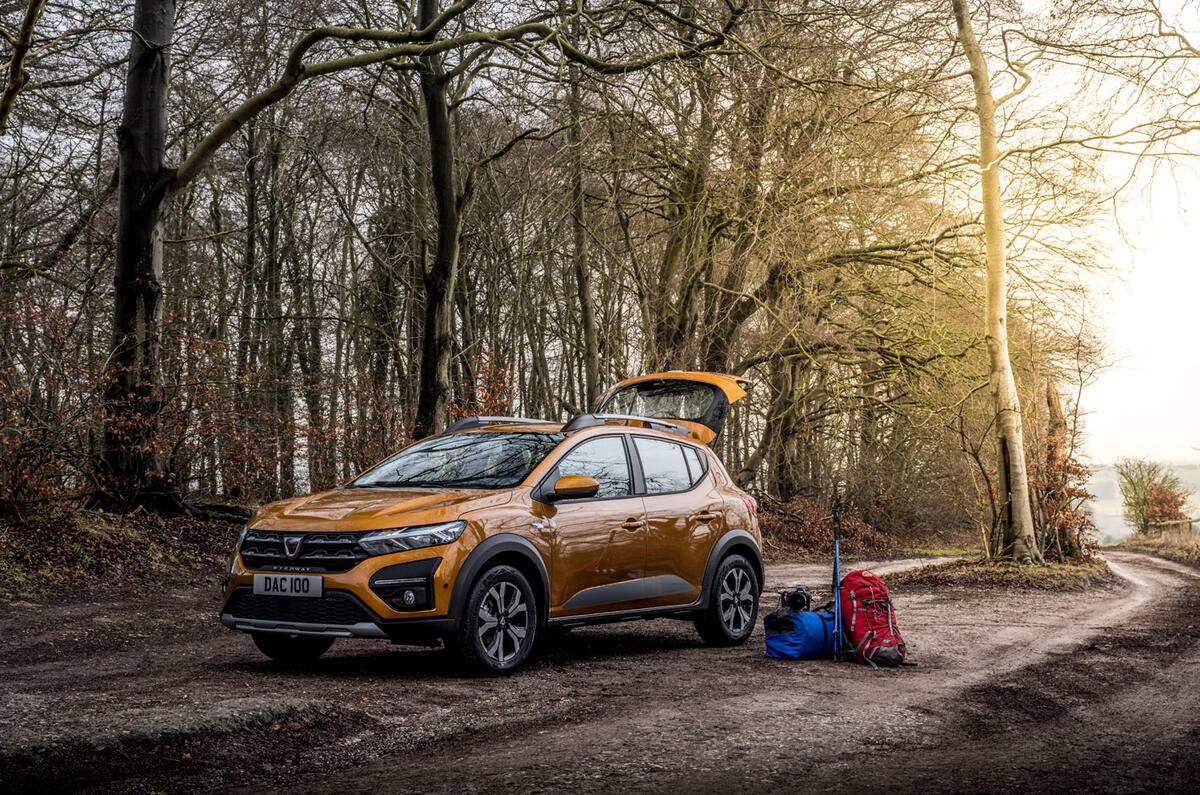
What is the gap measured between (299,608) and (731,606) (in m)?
4.18

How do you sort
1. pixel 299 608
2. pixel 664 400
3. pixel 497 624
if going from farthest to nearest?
1. pixel 664 400
2. pixel 497 624
3. pixel 299 608

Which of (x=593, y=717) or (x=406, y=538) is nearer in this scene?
(x=593, y=717)

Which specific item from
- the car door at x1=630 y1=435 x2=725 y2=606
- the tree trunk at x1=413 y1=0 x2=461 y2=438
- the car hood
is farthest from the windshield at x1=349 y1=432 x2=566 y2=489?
the tree trunk at x1=413 y1=0 x2=461 y2=438

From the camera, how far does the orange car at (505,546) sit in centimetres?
739

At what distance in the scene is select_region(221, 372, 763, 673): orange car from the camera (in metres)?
7.39

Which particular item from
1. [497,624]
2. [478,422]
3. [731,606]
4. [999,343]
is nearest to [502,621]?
[497,624]

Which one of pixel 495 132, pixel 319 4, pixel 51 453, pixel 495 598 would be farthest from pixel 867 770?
pixel 495 132

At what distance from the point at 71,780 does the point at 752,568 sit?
669 cm

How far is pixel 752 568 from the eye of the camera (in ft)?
34.3

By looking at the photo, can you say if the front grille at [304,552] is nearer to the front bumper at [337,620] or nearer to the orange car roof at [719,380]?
the front bumper at [337,620]

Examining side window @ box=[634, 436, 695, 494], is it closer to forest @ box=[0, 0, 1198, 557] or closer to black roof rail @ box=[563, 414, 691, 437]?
black roof rail @ box=[563, 414, 691, 437]

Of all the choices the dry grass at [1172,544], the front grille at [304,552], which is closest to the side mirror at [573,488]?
the front grille at [304,552]

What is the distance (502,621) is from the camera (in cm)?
782

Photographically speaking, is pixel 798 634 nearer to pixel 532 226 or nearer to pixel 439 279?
pixel 439 279
